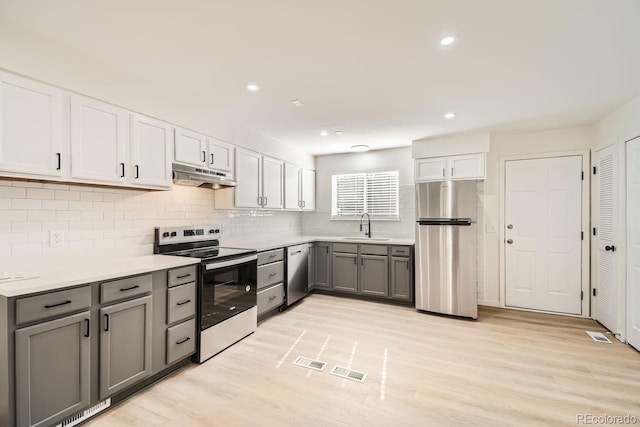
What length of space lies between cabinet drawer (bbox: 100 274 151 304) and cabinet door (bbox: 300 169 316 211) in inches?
128

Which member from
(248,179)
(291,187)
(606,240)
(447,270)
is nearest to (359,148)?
(291,187)

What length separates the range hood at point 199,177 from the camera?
290cm

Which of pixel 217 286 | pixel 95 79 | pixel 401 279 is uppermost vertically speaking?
pixel 95 79

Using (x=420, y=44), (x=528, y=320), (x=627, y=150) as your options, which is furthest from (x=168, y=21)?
(x=528, y=320)

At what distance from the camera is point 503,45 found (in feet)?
6.56

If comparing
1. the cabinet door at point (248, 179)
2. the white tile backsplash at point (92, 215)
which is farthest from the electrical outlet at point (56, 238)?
the cabinet door at point (248, 179)

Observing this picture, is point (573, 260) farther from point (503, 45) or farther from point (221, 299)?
point (221, 299)

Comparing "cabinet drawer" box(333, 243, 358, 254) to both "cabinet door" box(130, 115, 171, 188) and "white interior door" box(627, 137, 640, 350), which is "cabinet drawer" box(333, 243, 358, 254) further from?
"white interior door" box(627, 137, 640, 350)

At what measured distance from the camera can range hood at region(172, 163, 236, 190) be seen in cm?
290

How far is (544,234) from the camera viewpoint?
3.99 meters

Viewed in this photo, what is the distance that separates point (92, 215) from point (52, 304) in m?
1.03

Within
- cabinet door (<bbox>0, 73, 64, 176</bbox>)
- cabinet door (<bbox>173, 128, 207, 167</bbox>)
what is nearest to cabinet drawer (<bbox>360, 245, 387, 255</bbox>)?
cabinet door (<bbox>173, 128, 207, 167</bbox>)

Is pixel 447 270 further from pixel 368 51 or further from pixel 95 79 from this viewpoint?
pixel 95 79

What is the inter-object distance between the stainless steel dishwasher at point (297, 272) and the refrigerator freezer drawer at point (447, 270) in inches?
65.2
